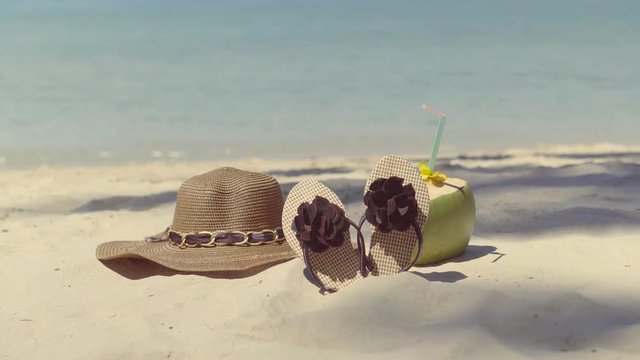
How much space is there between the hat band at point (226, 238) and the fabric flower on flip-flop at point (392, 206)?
2.01 ft

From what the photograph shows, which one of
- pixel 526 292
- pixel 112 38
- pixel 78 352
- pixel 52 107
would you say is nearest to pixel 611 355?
pixel 526 292

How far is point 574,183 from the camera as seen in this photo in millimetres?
6121

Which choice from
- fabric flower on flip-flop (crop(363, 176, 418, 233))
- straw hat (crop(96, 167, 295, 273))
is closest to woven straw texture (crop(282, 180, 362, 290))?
fabric flower on flip-flop (crop(363, 176, 418, 233))

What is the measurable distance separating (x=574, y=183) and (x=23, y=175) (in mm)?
4383

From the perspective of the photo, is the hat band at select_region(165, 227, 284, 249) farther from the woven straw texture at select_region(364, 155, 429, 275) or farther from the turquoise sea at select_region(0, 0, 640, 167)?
the turquoise sea at select_region(0, 0, 640, 167)

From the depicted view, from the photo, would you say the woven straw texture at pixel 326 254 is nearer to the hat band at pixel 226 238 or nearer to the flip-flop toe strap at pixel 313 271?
the flip-flop toe strap at pixel 313 271

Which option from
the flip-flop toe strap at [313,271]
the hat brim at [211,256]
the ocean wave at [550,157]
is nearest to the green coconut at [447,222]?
the flip-flop toe strap at [313,271]

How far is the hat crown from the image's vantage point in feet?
13.3

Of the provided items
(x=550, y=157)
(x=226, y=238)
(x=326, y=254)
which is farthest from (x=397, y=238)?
(x=550, y=157)

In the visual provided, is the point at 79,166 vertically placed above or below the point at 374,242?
below

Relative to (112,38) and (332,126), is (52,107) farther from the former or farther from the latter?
(112,38)

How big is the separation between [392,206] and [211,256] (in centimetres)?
82

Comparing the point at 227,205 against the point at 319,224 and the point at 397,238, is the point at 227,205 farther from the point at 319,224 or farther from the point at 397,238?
the point at 397,238

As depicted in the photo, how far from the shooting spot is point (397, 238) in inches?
144
